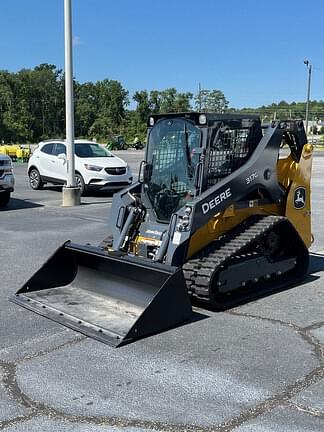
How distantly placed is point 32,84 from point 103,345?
4368 inches

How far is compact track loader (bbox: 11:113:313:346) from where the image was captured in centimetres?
558

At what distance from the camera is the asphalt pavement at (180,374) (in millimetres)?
3627

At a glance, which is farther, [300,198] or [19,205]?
[19,205]

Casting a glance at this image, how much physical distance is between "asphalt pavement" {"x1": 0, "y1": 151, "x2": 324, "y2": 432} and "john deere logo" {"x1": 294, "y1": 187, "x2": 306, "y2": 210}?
4.12 ft

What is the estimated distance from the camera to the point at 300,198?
24.1 feet

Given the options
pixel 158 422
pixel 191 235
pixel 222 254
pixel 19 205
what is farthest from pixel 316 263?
pixel 19 205

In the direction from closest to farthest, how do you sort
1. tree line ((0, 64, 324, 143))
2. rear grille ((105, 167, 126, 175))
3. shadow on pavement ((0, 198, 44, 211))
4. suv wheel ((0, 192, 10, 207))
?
shadow on pavement ((0, 198, 44, 211)) → suv wheel ((0, 192, 10, 207)) → rear grille ((105, 167, 126, 175)) → tree line ((0, 64, 324, 143))

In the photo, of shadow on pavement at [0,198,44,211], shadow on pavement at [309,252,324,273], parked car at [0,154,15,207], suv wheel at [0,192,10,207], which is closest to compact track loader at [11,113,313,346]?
shadow on pavement at [309,252,324,273]

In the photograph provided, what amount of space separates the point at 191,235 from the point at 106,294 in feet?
3.69

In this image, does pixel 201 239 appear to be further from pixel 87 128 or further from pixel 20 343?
pixel 87 128

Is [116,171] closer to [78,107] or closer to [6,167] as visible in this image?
[6,167]

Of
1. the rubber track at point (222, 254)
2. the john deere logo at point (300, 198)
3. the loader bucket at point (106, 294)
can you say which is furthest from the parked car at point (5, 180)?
the rubber track at point (222, 254)

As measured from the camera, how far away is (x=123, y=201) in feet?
22.9

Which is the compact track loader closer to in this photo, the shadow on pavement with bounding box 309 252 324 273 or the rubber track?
the rubber track
